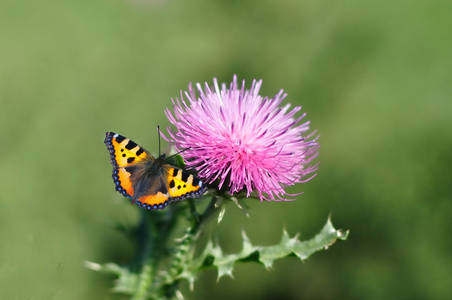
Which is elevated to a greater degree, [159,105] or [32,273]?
[159,105]

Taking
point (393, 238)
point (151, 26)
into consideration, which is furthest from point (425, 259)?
point (151, 26)

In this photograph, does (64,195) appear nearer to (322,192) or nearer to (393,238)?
(322,192)

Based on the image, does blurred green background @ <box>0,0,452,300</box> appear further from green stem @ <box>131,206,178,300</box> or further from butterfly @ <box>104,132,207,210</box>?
butterfly @ <box>104,132,207,210</box>

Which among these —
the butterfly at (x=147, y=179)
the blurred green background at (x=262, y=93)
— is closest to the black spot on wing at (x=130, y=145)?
the butterfly at (x=147, y=179)

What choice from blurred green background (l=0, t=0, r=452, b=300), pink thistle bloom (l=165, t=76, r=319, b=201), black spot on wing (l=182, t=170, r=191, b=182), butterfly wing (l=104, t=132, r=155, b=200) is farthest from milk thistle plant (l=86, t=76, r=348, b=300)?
blurred green background (l=0, t=0, r=452, b=300)

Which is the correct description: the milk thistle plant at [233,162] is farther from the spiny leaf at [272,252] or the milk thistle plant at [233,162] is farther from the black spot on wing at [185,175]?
the black spot on wing at [185,175]
